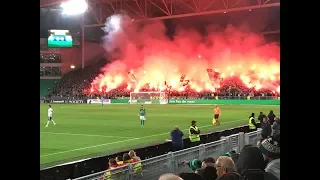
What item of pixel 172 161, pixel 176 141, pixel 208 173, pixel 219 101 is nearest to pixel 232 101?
pixel 219 101

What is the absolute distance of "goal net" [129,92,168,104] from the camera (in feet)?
79.3

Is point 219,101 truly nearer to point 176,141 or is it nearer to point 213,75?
point 213,75

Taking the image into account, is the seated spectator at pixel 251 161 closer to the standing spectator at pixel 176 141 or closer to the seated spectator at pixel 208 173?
the seated spectator at pixel 208 173

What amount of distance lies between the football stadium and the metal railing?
228cm

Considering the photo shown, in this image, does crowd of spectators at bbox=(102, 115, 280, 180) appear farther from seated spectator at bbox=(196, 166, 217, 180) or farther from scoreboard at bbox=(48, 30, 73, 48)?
scoreboard at bbox=(48, 30, 73, 48)

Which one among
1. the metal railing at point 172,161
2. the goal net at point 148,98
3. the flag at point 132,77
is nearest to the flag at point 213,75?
the goal net at point 148,98

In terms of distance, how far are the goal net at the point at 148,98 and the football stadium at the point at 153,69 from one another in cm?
6

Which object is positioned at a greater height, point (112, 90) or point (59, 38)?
point (59, 38)

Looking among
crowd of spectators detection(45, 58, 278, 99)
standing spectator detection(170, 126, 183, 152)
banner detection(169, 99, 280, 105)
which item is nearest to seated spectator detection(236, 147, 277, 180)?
standing spectator detection(170, 126, 183, 152)

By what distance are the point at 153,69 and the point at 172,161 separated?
1749 centimetres

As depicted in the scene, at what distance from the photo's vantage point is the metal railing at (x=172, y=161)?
12.7 feet

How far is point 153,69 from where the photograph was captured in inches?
873
